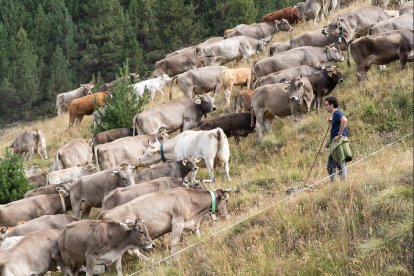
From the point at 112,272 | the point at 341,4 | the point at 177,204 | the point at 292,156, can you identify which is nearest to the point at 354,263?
the point at 177,204

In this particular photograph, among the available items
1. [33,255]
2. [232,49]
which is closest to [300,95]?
[33,255]

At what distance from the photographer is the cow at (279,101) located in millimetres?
19219

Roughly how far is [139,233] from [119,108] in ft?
40.3

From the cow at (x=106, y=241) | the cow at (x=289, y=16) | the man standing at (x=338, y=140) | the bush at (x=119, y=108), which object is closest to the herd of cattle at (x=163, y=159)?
the cow at (x=106, y=241)

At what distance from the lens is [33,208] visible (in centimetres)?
1836

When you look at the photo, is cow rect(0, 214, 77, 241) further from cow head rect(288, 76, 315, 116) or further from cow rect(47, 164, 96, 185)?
cow head rect(288, 76, 315, 116)

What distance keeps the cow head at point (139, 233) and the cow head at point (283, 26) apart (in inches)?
897

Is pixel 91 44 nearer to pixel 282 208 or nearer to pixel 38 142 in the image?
pixel 38 142

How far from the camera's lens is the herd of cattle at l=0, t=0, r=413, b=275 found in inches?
553

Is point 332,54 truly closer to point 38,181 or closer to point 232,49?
point 232,49

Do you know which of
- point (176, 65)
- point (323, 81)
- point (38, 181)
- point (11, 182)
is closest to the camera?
point (323, 81)

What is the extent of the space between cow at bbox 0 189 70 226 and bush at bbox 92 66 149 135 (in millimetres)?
6855

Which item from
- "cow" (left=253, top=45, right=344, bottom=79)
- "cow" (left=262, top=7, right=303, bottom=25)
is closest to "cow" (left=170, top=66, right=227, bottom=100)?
"cow" (left=253, top=45, right=344, bottom=79)

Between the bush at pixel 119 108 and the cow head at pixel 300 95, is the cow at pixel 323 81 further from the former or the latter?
the bush at pixel 119 108
